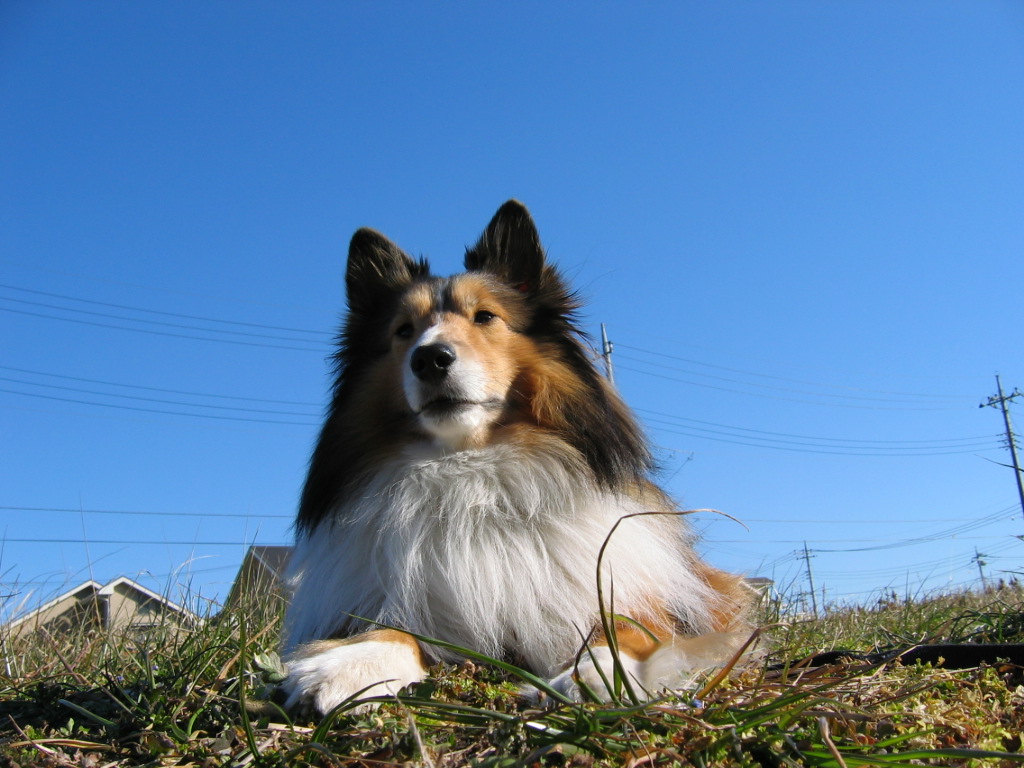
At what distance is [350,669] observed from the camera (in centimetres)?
240

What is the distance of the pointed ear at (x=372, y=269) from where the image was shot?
15.0ft

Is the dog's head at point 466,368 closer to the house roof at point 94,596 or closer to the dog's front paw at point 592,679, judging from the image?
the dog's front paw at point 592,679

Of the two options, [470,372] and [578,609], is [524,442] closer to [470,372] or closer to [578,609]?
[470,372]

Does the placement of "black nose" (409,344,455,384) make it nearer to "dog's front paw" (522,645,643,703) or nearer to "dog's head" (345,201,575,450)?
"dog's head" (345,201,575,450)

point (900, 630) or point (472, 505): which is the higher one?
point (472, 505)

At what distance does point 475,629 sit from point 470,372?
1.19 m

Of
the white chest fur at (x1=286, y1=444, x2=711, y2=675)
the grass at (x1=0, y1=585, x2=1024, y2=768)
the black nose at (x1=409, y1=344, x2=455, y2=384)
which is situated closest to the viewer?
the grass at (x1=0, y1=585, x2=1024, y2=768)

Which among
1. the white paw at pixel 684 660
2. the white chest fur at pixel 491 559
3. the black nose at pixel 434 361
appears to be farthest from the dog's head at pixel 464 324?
the white paw at pixel 684 660

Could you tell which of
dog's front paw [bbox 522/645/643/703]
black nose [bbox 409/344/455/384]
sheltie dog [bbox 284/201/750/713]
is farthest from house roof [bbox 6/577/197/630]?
dog's front paw [bbox 522/645/643/703]

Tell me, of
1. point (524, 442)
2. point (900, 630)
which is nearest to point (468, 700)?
point (524, 442)

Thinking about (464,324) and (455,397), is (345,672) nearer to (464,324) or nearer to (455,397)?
(455,397)

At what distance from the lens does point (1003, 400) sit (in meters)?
31.8

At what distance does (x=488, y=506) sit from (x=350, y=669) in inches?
45.9

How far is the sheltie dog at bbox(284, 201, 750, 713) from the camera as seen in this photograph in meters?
2.99
